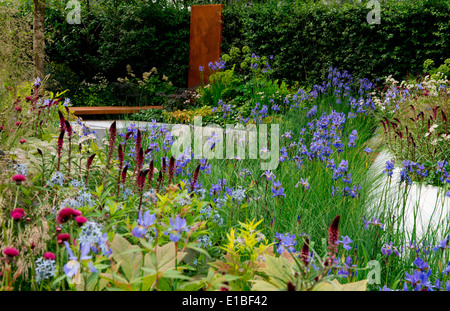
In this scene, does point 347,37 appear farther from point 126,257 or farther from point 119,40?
point 126,257

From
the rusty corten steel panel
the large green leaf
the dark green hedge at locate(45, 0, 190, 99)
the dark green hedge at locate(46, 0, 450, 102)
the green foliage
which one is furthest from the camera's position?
the dark green hedge at locate(45, 0, 190, 99)

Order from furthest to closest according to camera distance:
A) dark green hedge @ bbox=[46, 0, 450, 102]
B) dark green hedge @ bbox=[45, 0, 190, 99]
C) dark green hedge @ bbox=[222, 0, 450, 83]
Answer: dark green hedge @ bbox=[45, 0, 190, 99] → dark green hedge @ bbox=[46, 0, 450, 102] → dark green hedge @ bbox=[222, 0, 450, 83]

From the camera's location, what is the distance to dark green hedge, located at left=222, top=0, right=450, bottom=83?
7.15 m

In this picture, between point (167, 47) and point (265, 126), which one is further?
point (167, 47)

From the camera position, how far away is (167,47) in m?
10.5

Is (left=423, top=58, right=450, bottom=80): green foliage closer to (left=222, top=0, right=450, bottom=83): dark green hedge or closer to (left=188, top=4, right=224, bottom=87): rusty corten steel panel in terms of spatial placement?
(left=222, top=0, right=450, bottom=83): dark green hedge

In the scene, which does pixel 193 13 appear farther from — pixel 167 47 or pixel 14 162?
pixel 14 162

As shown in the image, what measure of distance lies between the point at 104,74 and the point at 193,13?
2.81 metres

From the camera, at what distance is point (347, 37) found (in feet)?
26.0

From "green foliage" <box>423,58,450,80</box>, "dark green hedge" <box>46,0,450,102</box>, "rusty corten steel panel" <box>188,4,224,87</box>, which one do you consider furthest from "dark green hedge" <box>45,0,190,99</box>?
"green foliage" <box>423,58,450,80</box>

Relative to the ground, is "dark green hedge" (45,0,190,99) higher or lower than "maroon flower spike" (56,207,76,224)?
higher

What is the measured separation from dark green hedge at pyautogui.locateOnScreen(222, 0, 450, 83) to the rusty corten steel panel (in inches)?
20.6

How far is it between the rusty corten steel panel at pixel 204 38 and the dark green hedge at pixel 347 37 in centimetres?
52
